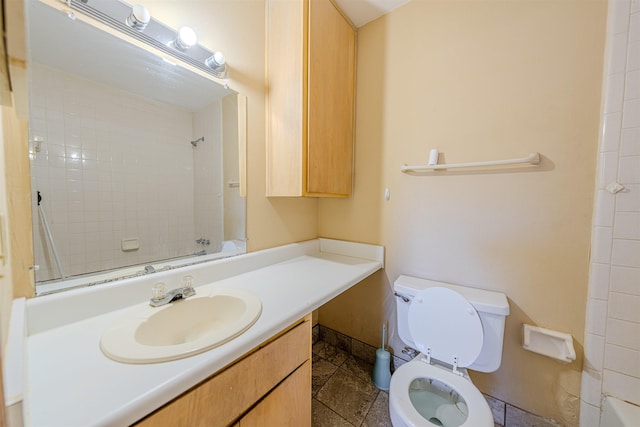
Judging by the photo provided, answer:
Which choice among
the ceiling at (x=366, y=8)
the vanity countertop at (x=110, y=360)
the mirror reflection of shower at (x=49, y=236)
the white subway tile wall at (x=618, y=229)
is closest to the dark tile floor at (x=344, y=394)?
the vanity countertop at (x=110, y=360)

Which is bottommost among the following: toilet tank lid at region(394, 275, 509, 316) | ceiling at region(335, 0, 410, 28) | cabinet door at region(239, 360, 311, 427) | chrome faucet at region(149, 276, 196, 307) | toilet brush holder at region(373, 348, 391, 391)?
toilet brush holder at region(373, 348, 391, 391)

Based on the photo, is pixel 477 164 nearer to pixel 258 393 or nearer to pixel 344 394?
pixel 258 393

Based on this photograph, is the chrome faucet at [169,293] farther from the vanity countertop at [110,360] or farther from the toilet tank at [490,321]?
the toilet tank at [490,321]

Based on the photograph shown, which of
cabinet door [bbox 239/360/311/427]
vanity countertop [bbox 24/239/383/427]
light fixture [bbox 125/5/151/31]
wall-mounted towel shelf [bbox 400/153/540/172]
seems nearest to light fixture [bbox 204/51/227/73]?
light fixture [bbox 125/5/151/31]

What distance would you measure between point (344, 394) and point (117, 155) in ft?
5.56

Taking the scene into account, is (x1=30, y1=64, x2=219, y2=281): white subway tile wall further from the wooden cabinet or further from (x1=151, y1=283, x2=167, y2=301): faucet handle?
the wooden cabinet

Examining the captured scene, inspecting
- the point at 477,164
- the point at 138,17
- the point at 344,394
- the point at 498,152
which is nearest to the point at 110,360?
the point at 138,17

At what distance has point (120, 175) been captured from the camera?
0.87 m

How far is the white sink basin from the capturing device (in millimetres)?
571

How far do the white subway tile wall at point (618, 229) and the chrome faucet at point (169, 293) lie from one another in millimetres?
1706

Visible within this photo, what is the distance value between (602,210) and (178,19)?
1.99 m

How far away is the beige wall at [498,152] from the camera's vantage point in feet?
3.19

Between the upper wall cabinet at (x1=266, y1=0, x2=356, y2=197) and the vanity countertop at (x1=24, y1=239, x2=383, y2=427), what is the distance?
1.70ft

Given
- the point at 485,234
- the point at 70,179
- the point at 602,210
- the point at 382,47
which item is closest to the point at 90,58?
the point at 70,179
